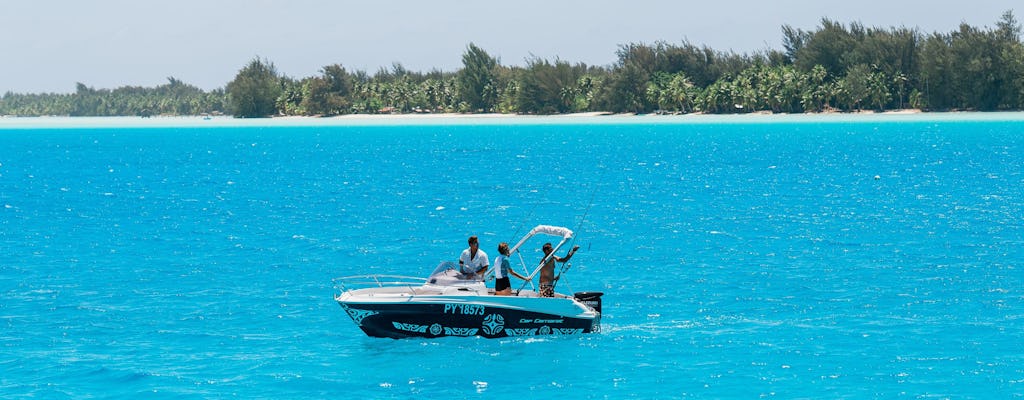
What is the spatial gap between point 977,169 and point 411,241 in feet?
182

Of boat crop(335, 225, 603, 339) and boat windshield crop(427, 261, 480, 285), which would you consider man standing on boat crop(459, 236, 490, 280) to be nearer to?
boat windshield crop(427, 261, 480, 285)

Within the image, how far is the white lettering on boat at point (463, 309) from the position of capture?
27266 mm

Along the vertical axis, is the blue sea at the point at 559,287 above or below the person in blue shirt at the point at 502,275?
below

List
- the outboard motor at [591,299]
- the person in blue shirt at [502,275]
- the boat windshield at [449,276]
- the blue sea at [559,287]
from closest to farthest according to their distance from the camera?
the blue sea at [559,287] → the person in blue shirt at [502,275] → the boat windshield at [449,276] → the outboard motor at [591,299]

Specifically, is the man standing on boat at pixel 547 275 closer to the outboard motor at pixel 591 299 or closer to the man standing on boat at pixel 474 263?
the outboard motor at pixel 591 299

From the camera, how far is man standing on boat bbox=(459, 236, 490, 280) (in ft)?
93.0

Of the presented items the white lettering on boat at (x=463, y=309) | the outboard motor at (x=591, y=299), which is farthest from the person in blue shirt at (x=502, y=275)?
the outboard motor at (x=591, y=299)

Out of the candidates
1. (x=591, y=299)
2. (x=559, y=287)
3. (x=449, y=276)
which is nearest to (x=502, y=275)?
(x=449, y=276)

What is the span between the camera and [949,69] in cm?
17900

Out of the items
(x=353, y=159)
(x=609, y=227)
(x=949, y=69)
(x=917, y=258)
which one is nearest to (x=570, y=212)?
(x=609, y=227)

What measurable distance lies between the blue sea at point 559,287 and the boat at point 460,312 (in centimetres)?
34

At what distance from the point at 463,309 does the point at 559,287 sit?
9.74m

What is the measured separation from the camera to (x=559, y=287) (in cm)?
3672

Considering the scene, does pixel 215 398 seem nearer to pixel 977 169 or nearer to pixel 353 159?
pixel 977 169
